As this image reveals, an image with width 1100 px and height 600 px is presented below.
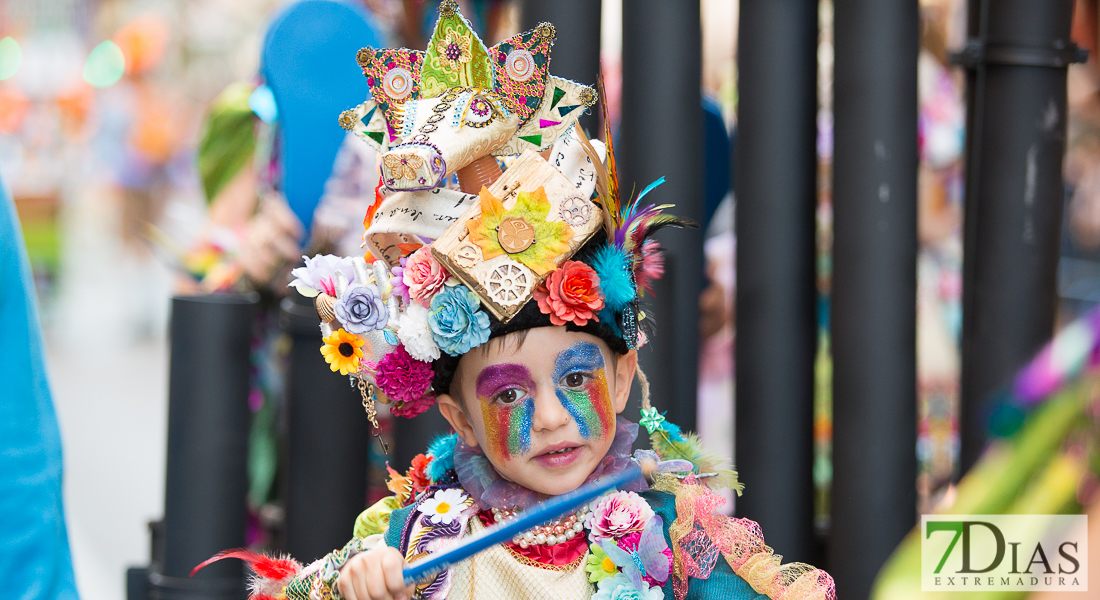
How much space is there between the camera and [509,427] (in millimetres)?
1231

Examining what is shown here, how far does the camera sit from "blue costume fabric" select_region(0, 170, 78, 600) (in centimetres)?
118

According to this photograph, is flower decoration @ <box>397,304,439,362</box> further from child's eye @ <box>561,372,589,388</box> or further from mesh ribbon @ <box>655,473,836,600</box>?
mesh ribbon @ <box>655,473,836,600</box>

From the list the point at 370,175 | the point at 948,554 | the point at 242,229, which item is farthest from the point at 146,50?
the point at 948,554

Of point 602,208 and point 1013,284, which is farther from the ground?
point 602,208

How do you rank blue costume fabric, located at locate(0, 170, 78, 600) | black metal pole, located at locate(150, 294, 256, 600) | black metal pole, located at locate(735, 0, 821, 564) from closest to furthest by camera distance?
blue costume fabric, located at locate(0, 170, 78, 600) < black metal pole, located at locate(735, 0, 821, 564) < black metal pole, located at locate(150, 294, 256, 600)

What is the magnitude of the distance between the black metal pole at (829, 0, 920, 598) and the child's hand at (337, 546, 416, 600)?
823mm

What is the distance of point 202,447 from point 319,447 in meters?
0.21

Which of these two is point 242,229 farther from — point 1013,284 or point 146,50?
point 146,50

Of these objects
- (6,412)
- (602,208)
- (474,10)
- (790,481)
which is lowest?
(790,481)

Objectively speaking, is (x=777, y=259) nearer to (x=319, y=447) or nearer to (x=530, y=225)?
(x=530, y=225)

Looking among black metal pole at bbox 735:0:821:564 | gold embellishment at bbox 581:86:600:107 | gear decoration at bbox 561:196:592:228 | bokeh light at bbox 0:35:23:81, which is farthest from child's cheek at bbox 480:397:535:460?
bokeh light at bbox 0:35:23:81

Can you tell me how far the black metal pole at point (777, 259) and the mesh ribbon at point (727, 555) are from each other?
0.48 metres

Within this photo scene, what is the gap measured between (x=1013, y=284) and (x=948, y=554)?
28.2 inches

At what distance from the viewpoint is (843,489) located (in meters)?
1.64
